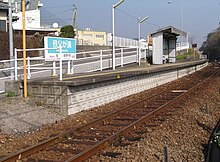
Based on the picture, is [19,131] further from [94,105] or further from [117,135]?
[94,105]

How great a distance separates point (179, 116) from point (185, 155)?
12.6ft

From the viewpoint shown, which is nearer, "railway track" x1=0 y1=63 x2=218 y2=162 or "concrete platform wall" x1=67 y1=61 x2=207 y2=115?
"railway track" x1=0 y1=63 x2=218 y2=162

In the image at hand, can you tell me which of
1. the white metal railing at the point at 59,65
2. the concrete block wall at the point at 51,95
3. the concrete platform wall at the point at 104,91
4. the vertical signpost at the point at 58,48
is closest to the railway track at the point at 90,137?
the concrete platform wall at the point at 104,91

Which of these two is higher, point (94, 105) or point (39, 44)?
point (39, 44)

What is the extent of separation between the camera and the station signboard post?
47.0 ft

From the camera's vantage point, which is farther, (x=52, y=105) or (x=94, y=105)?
(x=94, y=105)

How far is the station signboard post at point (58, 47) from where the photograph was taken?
14336mm

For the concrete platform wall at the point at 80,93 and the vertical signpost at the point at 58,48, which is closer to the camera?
the concrete platform wall at the point at 80,93

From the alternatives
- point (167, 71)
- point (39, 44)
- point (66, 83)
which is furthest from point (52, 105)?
point (39, 44)

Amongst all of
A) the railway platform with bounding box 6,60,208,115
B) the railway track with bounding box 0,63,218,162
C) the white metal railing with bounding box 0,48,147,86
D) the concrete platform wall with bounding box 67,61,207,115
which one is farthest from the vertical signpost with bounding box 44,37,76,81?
the railway track with bounding box 0,63,218,162

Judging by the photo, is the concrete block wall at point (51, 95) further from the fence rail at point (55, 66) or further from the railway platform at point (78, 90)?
the fence rail at point (55, 66)

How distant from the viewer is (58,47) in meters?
14.6

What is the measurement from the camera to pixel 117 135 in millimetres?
8742

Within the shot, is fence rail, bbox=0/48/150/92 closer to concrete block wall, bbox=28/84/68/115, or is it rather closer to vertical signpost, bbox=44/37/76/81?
vertical signpost, bbox=44/37/76/81
